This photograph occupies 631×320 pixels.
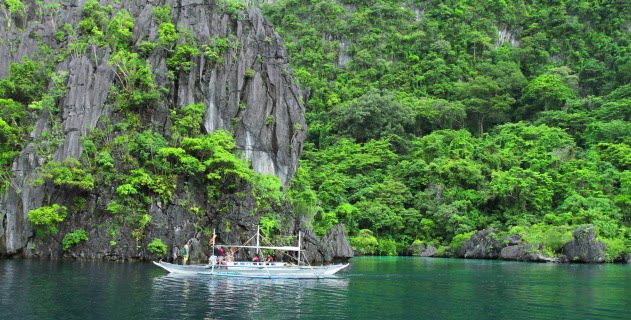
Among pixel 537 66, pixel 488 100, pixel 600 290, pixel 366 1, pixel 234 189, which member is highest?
pixel 366 1

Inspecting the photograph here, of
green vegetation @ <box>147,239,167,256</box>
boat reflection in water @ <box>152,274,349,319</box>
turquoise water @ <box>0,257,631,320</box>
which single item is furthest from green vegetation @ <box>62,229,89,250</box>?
boat reflection in water @ <box>152,274,349,319</box>

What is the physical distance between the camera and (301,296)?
3086 cm

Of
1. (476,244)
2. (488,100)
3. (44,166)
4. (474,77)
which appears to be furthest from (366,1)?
(44,166)

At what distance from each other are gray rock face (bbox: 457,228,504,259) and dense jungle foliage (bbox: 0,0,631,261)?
2.14 m

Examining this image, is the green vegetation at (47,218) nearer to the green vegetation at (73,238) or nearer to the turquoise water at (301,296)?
the green vegetation at (73,238)

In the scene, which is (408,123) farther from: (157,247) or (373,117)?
(157,247)

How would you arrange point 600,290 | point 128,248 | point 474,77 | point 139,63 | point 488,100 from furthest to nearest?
point 474,77, point 488,100, point 139,63, point 128,248, point 600,290

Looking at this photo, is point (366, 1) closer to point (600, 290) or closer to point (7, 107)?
point (7, 107)

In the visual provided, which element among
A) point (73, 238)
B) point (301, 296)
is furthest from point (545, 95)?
point (301, 296)

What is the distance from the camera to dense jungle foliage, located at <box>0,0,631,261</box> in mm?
58219

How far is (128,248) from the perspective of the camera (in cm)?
5303

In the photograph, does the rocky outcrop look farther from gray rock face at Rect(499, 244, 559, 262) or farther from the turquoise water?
gray rock face at Rect(499, 244, 559, 262)

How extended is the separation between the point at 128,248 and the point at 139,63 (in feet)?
70.1

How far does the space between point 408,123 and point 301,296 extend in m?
76.8
